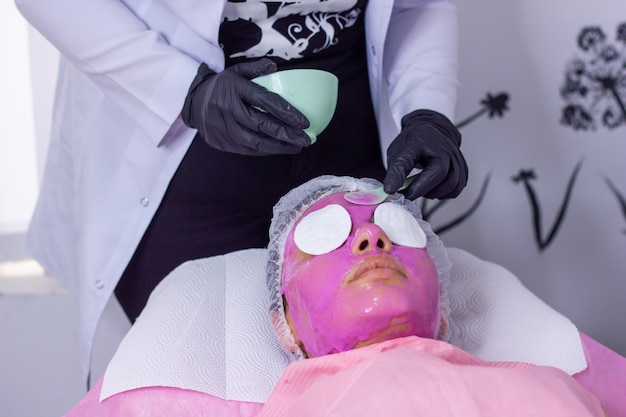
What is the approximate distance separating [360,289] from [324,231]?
0.38 feet

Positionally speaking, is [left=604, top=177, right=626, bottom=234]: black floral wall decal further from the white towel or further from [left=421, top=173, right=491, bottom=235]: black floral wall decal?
the white towel

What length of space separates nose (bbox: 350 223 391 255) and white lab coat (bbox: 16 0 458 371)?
368 millimetres

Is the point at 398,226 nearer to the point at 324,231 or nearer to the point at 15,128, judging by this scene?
the point at 324,231

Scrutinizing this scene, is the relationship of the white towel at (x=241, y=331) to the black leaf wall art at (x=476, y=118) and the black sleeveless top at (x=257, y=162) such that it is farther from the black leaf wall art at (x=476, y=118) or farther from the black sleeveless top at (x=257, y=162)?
the black leaf wall art at (x=476, y=118)

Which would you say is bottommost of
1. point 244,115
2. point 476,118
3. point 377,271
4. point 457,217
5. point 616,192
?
point 457,217

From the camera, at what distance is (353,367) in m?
0.89

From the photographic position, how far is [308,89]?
1018mm

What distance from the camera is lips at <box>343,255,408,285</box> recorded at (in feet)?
3.24

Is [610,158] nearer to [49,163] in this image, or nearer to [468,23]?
[468,23]

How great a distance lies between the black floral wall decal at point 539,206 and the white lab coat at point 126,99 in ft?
1.84

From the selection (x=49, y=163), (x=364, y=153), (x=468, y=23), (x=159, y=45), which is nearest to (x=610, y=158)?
(x=468, y=23)

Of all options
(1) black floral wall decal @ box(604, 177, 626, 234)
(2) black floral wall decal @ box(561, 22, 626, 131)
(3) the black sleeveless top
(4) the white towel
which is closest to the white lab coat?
(3) the black sleeveless top

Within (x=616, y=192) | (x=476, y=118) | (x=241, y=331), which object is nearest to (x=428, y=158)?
(x=241, y=331)

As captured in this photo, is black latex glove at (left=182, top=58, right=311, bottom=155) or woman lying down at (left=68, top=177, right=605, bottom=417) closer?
woman lying down at (left=68, top=177, right=605, bottom=417)
